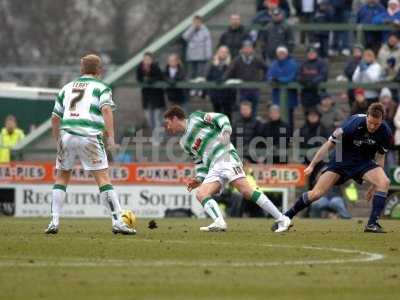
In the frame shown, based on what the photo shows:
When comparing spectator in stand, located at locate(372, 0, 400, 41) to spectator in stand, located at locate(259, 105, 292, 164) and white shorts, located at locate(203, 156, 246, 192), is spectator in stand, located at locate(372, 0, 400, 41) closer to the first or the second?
spectator in stand, located at locate(259, 105, 292, 164)

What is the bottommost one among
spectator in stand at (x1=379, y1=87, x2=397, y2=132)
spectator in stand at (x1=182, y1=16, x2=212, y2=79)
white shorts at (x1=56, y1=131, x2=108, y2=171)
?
white shorts at (x1=56, y1=131, x2=108, y2=171)

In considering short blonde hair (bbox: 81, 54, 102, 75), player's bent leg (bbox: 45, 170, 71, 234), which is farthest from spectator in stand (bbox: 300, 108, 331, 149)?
short blonde hair (bbox: 81, 54, 102, 75)

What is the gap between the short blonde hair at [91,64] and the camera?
1594 cm

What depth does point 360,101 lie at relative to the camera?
27.1m

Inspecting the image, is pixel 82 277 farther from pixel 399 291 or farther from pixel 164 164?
pixel 164 164

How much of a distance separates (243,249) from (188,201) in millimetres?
11904

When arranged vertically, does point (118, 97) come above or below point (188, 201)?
above

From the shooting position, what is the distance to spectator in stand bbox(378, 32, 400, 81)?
92.8 ft

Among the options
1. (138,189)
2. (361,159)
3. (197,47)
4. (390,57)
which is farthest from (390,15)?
(361,159)

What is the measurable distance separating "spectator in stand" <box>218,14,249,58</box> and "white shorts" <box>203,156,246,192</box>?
1227cm

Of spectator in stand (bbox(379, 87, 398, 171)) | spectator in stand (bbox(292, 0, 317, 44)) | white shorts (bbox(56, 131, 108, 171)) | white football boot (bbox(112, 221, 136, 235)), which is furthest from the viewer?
spectator in stand (bbox(292, 0, 317, 44))

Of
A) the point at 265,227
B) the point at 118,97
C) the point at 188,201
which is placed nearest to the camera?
the point at 265,227

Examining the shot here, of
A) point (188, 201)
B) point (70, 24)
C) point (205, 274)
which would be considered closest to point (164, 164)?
point (188, 201)

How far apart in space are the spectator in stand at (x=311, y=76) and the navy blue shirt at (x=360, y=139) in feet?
34.4
